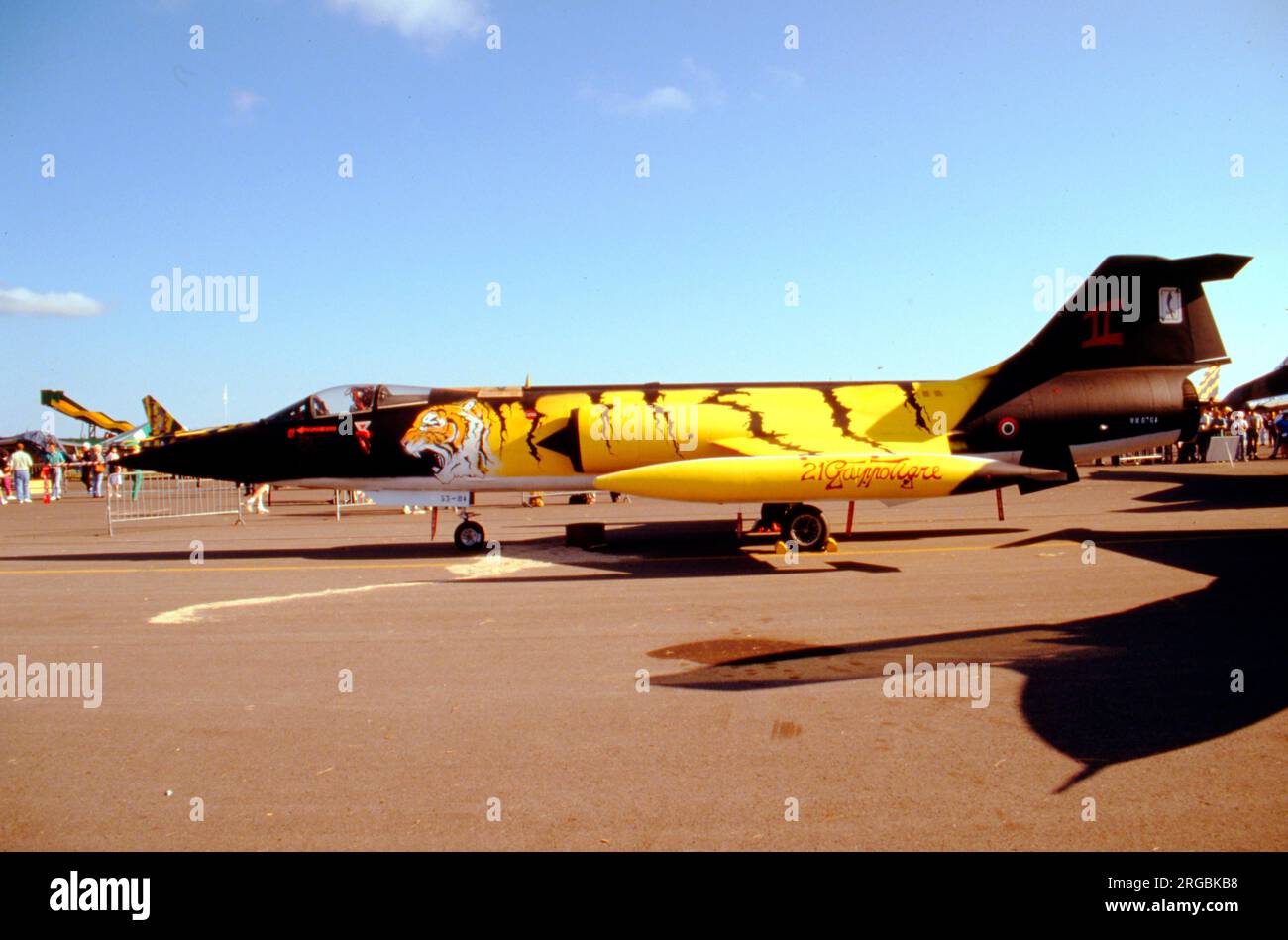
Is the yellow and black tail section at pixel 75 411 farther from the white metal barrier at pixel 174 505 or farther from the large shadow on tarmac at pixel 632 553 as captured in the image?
the large shadow on tarmac at pixel 632 553

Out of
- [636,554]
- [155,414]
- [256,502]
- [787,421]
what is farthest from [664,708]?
[155,414]

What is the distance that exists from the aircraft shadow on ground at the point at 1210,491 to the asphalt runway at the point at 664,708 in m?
6.32

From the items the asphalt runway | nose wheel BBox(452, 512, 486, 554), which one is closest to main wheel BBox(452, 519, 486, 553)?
nose wheel BBox(452, 512, 486, 554)

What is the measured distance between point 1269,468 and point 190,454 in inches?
1312

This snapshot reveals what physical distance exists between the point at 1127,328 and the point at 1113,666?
10.1 metres

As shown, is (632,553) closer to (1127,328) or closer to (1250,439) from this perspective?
(1127,328)

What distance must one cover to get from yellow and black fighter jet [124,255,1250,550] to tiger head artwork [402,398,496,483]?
24 millimetres

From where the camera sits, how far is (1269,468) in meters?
28.7

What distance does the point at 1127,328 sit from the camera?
14.1 m

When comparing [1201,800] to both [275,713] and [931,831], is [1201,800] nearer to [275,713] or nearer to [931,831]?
[931,831]
